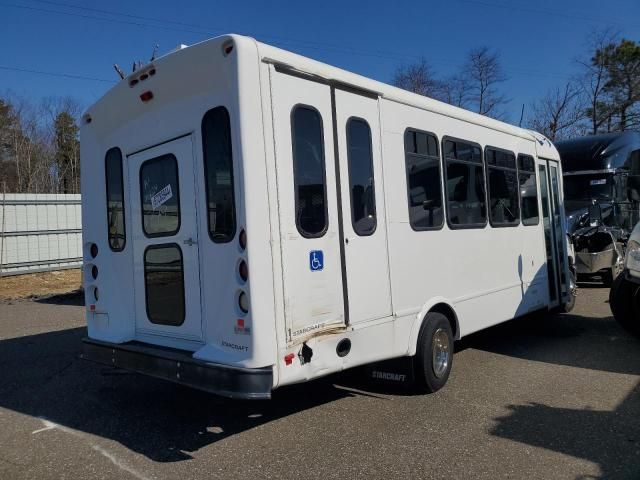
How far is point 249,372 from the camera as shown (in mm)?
3656

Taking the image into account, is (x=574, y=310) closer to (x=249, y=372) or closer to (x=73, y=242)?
(x=249, y=372)

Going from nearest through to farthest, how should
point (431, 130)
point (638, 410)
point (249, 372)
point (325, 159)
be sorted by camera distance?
point (249, 372) < point (325, 159) < point (638, 410) < point (431, 130)

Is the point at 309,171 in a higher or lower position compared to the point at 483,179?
lower

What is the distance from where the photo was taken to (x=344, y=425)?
4.52m

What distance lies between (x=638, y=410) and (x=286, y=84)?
3950mm

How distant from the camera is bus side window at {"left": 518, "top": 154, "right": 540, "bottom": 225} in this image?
716cm

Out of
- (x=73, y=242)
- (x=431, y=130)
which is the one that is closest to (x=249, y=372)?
(x=431, y=130)

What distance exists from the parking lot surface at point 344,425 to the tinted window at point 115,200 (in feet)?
5.08

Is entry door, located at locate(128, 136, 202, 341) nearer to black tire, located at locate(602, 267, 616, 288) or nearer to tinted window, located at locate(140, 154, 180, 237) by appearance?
tinted window, located at locate(140, 154, 180, 237)

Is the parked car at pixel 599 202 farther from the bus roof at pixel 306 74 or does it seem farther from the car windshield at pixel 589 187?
the bus roof at pixel 306 74

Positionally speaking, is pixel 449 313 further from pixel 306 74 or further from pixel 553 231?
pixel 553 231

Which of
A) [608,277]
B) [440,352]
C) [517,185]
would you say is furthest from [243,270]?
[608,277]

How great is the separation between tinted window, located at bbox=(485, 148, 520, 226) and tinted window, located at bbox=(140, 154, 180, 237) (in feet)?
11.8

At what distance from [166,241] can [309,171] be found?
1388mm
